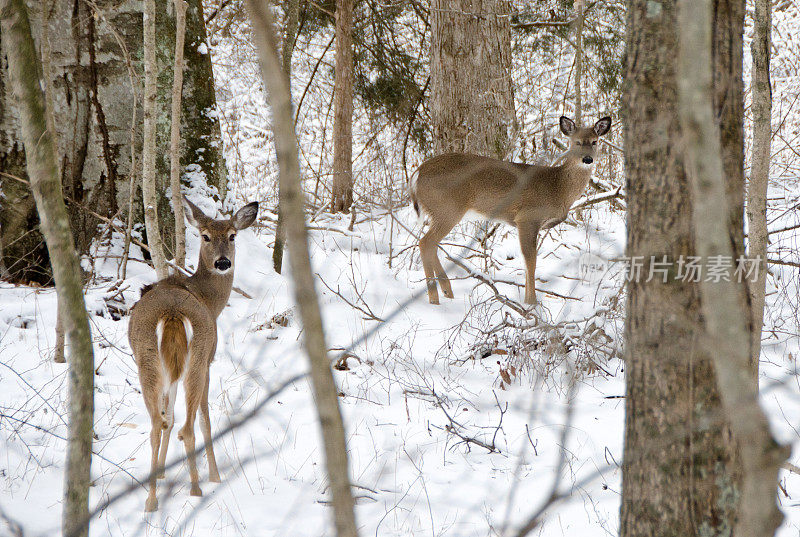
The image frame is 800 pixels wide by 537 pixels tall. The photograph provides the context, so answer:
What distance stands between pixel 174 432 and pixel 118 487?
80cm

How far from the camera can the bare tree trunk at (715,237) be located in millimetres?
819

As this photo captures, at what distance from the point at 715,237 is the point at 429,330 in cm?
483

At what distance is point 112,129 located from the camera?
648 centimetres

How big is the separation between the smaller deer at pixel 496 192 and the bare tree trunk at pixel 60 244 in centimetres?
470

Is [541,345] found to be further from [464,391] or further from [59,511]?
[59,511]

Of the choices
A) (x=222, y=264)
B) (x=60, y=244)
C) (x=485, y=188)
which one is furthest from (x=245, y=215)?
(x=60, y=244)

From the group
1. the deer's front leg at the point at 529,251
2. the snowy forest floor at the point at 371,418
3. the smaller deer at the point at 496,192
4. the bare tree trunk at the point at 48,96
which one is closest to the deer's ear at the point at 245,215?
the snowy forest floor at the point at 371,418

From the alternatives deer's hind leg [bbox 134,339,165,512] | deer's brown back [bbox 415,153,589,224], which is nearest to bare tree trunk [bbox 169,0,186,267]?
deer's hind leg [bbox 134,339,165,512]

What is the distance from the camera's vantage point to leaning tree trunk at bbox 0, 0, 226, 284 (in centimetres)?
614

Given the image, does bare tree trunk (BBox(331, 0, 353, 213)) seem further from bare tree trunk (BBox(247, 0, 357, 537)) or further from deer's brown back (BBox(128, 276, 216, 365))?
bare tree trunk (BBox(247, 0, 357, 537))

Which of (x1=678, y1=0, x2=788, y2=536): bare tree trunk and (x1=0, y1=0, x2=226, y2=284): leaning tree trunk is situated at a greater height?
(x1=0, y1=0, x2=226, y2=284): leaning tree trunk

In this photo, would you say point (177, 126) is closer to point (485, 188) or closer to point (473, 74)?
point (485, 188)

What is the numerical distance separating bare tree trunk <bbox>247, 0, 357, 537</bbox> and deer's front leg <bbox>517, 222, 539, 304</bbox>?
217 inches

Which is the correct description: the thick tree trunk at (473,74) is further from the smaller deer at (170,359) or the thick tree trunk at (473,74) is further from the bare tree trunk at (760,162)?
the smaller deer at (170,359)
